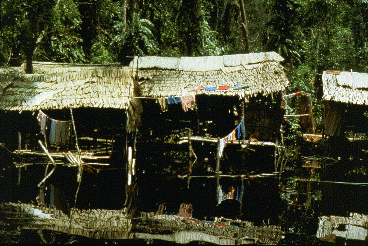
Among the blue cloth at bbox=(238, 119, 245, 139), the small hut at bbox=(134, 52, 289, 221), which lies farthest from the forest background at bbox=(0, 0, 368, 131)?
the blue cloth at bbox=(238, 119, 245, 139)

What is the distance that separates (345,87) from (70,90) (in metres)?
10.2

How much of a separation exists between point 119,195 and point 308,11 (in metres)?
16.4

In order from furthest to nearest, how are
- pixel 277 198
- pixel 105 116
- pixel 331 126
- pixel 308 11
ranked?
pixel 308 11
pixel 331 126
pixel 105 116
pixel 277 198

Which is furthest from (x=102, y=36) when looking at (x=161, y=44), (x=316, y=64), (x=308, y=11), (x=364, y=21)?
(x=364, y=21)

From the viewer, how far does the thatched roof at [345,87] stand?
16.4 m

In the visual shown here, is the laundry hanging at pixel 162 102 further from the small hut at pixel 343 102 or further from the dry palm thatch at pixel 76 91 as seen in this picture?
the small hut at pixel 343 102

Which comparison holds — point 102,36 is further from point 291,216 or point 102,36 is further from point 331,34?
point 291,216

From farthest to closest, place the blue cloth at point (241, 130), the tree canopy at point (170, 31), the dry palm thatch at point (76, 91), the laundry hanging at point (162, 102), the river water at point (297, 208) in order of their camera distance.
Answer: the tree canopy at point (170, 31)
the dry palm thatch at point (76, 91)
the laundry hanging at point (162, 102)
the blue cloth at point (241, 130)
the river water at point (297, 208)

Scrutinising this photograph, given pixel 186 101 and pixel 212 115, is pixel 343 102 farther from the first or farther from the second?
pixel 186 101

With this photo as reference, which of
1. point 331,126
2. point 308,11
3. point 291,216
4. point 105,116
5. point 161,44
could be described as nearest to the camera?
point 291,216

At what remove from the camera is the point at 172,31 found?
24.9 m

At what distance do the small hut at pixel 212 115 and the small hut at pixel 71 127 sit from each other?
3.14 feet

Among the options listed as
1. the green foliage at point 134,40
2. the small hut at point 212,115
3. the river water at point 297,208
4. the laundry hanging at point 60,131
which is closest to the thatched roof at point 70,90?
the laundry hanging at point 60,131

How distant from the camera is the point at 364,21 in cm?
2548
